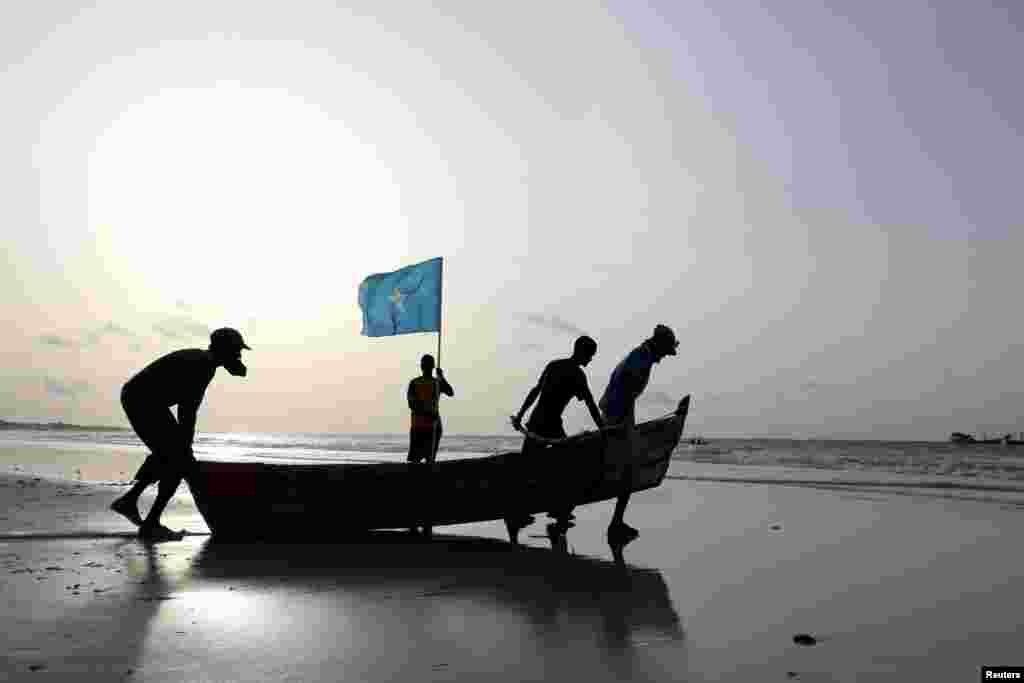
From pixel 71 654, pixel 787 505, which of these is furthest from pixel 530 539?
pixel 787 505

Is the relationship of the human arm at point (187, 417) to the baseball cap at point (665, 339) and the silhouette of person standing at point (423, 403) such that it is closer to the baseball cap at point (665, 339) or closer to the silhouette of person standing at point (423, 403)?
the silhouette of person standing at point (423, 403)

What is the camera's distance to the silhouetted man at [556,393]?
9055mm

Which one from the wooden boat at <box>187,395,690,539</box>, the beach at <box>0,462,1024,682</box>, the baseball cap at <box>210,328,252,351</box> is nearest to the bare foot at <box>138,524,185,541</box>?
the beach at <box>0,462,1024,682</box>

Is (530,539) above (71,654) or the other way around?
the other way around

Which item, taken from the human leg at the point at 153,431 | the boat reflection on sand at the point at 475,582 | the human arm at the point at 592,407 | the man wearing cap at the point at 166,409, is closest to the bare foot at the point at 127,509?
the man wearing cap at the point at 166,409

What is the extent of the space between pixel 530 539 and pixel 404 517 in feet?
4.76

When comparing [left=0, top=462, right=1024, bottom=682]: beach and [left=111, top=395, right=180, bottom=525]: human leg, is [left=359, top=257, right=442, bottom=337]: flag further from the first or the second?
[left=111, top=395, right=180, bottom=525]: human leg

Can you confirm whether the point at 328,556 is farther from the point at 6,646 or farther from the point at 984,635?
the point at 984,635

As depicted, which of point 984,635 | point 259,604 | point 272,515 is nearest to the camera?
point 984,635

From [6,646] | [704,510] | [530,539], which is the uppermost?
[6,646]

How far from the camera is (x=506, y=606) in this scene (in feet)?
17.9

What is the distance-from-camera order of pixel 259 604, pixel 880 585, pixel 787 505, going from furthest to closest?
pixel 787 505 < pixel 880 585 < pixel 259 604

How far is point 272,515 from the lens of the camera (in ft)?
27.9

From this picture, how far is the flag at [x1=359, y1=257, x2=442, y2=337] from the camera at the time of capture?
10.2 meters
